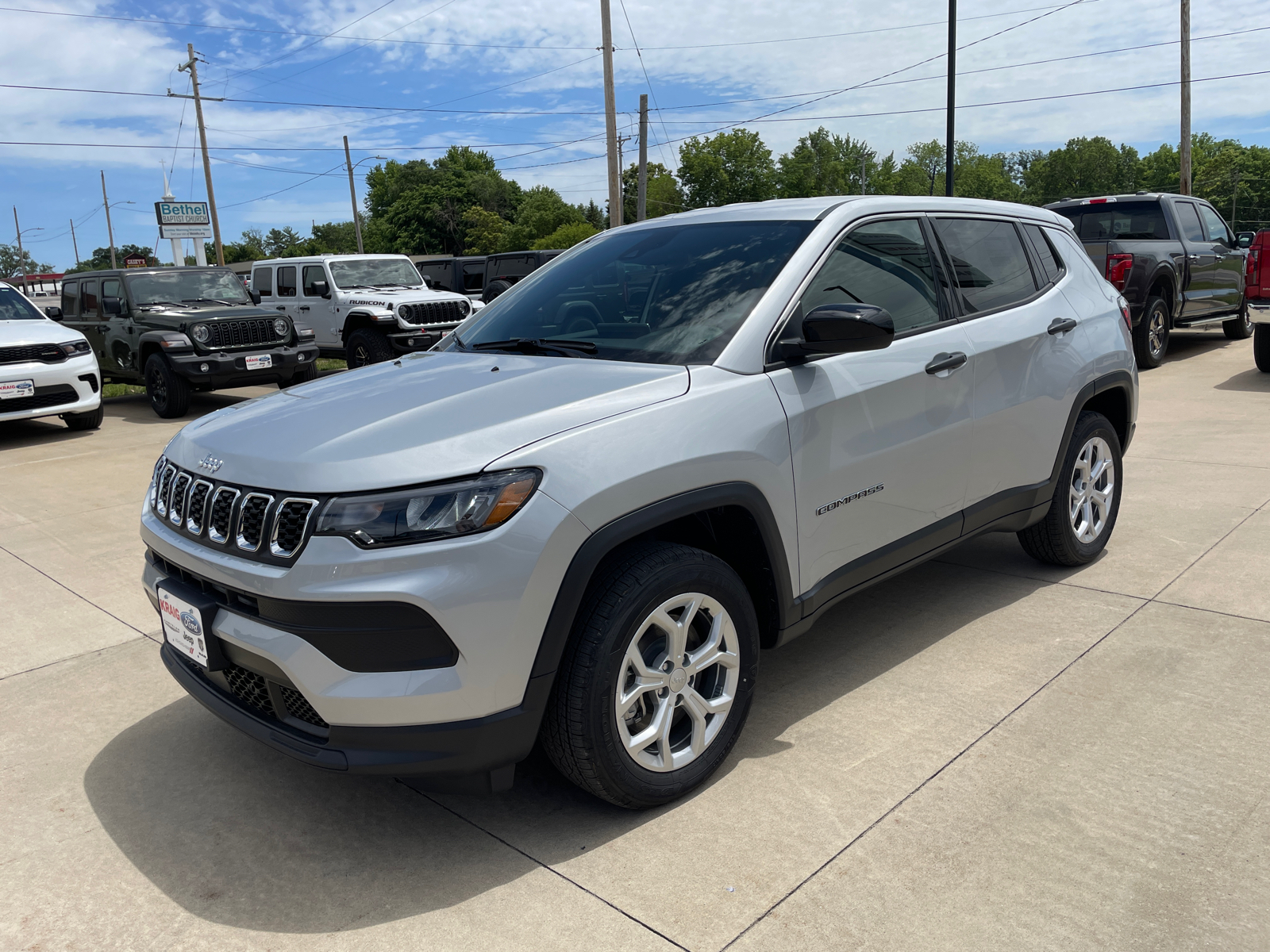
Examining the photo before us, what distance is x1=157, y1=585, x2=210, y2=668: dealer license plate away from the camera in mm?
2662

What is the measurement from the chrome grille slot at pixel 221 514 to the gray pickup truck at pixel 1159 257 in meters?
10.7

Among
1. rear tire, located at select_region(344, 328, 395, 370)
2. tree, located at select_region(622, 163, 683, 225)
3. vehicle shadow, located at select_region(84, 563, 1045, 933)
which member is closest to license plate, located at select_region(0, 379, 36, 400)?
rear tire, located at select_region(344, 328, 395, 370)

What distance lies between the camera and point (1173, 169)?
110m

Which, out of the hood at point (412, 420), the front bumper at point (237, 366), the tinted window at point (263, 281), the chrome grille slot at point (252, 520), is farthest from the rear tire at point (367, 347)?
the chrome grille slot at point (252, 520)

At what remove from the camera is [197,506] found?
2.79 m

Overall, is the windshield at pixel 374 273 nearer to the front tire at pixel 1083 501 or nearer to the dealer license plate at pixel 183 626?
the front tire at pixel 1083 501

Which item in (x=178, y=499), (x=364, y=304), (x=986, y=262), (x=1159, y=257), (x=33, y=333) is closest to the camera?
(x=178, y=499)

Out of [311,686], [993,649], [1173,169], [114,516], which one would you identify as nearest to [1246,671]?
[993,649]

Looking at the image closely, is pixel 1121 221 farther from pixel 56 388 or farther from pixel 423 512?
pixel 56 388

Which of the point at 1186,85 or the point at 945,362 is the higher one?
the point at 1186,85

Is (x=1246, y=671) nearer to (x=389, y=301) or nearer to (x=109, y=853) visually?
(x=109, y=853)

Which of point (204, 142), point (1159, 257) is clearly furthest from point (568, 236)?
point (1159, 257)

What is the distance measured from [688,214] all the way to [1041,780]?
245cm

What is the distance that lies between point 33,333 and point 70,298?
13.1 feet
